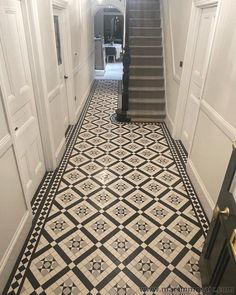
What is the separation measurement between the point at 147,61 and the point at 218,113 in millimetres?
3049

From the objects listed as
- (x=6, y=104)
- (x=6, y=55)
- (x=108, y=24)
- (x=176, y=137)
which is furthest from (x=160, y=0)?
(x=108, y=24)

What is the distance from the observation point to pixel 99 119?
4.36 meters

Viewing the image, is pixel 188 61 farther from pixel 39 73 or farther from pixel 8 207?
pixel 8 207

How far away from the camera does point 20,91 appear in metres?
2.00

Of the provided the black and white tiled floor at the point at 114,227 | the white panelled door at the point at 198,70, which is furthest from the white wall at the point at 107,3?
the black and white tiled floor at the point at 114,227

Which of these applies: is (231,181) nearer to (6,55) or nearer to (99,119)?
(6,55)

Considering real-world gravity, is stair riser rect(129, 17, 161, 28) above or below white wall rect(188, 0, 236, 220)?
above

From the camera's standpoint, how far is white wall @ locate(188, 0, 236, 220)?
179 centimetres

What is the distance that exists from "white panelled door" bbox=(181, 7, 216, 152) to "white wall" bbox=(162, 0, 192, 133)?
354mm

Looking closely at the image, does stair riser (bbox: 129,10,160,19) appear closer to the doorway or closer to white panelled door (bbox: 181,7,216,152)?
the doorway

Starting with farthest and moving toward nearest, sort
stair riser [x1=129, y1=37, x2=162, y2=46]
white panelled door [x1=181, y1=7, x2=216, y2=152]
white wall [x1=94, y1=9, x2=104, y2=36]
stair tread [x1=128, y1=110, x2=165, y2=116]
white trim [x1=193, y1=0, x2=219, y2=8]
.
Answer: white wall [x1=94, y1=9, x2=104, y2=36], stair riser [x1=129, y1=37, x2=162, y2=46], stair tread [x1=128, y1=110, x2=165, y2=116], white panelled door [x1=181, y1=7, x2=216, y2=152], white trim [x1=193, y1=0, x2=219, y2=8]

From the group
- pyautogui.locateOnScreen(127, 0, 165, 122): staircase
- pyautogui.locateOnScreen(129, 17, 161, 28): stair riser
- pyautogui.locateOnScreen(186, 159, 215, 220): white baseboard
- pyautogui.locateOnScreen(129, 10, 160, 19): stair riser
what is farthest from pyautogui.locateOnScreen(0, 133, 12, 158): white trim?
pyautogui.locateOnScreen(129, 10, 160, 19): stair riser

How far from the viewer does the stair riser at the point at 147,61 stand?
463cm

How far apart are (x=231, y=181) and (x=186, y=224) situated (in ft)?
3.47
